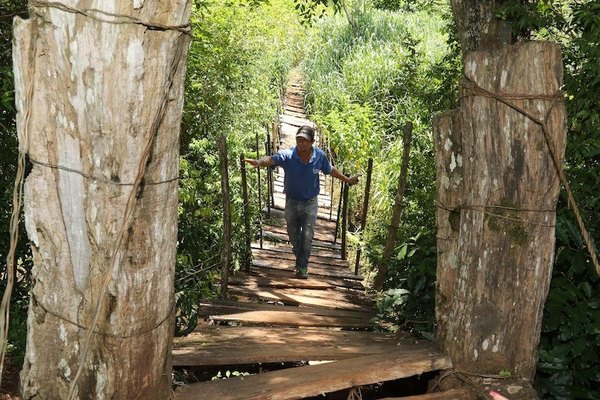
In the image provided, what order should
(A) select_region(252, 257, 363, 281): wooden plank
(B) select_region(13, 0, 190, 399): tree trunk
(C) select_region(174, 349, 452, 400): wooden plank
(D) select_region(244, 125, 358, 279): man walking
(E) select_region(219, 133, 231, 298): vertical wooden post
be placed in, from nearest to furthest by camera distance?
(B) select_region(13, 0, 190, 399): tree trunk, (C) select_region(174, 349, 452, 400): wooden plank, (E) select_region(219, 133, 231, 298): vertical wooden post, (D) select_region(244, 125, 358, 279): man walking, (A) select_region(252, 257, 363, 281): wooden plank

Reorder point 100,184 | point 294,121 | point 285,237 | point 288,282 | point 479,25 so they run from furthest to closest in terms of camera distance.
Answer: point 294,121
point 285,237
point 288,282
point 479,25
point 100,184

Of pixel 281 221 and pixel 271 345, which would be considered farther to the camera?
pixel 281 221

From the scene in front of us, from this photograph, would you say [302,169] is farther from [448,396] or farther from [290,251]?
[448,396]

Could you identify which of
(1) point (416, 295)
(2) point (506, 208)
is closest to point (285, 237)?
(1) point (416, 295)

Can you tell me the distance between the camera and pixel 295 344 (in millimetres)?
2852

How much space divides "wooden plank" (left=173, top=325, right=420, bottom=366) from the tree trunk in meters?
0.65

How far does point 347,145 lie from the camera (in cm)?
916

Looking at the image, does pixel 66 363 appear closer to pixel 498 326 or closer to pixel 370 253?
pixel 498 326

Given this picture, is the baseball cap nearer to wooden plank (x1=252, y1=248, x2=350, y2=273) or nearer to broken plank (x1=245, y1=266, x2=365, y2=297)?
broken plank (x1=245, y1=266, x2=365, y2=297)

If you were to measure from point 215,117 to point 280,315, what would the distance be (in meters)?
3.79

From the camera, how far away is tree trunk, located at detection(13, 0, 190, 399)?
164 cm

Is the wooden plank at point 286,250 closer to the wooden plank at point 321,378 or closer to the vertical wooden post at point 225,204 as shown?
the vertical wooden post at point 225,204

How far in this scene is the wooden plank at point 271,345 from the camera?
2.57 metres

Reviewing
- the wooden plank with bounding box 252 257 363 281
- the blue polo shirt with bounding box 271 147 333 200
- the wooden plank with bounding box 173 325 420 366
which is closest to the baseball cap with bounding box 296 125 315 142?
the blue polo shirt with bounding box 271 147 333 200
